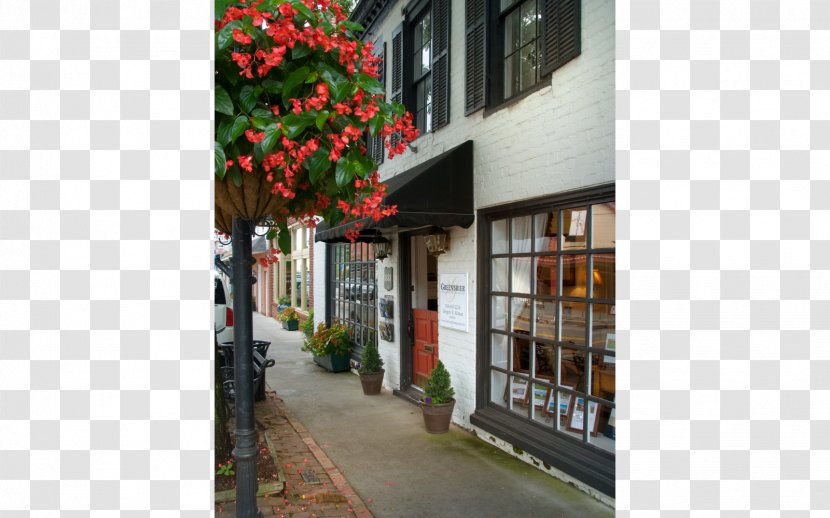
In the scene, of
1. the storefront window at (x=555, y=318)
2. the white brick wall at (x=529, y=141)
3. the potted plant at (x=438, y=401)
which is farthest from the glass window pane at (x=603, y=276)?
the potted plant at (x=438, y=401)

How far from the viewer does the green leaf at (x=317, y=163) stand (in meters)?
2.24

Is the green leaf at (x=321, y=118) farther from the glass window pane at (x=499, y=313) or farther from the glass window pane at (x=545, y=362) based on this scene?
the glass window pane at (x=499, y=313)

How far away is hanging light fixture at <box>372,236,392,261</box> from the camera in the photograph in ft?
26.7

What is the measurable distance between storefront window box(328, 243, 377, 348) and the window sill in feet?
13.6

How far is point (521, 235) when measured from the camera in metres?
5.34

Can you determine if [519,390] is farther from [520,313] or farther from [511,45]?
[511,45]

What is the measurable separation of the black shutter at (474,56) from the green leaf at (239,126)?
404cm

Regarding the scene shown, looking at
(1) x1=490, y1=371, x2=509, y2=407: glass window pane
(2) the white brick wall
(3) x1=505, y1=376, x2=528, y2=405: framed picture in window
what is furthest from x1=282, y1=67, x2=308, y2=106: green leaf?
(1) x1=490, y1=371, x2=509, y2=407: glass window pane

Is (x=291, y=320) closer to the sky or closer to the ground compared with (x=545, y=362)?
closer to the ground

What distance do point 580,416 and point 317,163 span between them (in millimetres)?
3443

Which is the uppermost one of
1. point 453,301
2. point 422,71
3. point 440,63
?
point 422,71

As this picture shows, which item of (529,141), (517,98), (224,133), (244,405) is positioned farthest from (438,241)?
(224,133)

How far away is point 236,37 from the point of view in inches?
78.4

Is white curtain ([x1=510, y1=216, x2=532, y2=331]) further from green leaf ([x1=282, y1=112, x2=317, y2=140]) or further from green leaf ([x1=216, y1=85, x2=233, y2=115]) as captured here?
green leaf ([x1=216, y1=85, x2=233, y2=115])
